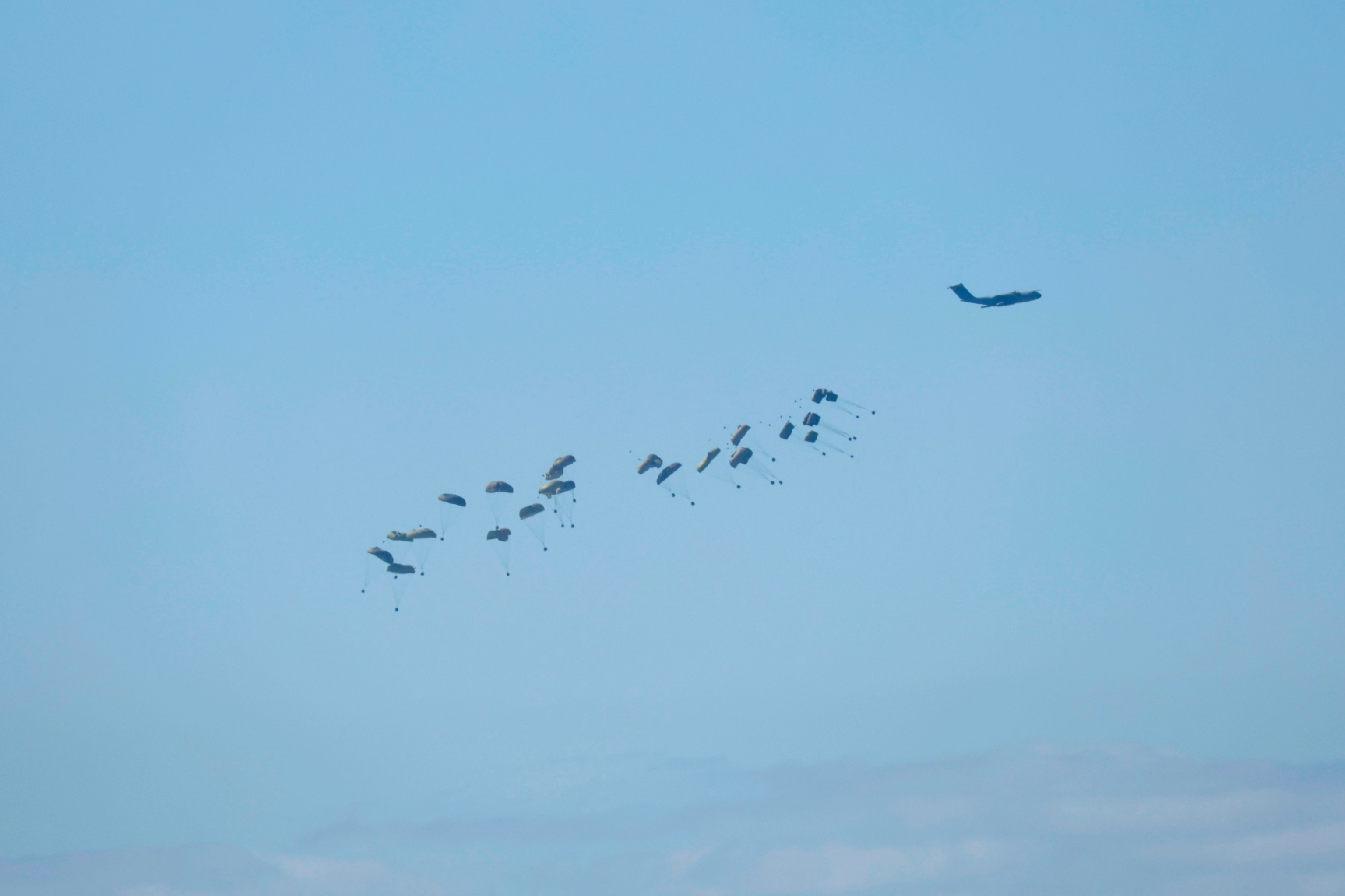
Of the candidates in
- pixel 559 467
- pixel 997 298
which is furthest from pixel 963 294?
pixel 559 467

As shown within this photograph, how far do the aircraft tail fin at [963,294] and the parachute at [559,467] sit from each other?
3413cm

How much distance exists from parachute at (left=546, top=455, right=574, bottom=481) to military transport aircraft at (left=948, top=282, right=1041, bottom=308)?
34149mm

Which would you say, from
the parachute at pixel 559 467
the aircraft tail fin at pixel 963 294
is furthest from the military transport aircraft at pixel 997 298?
the parachute at pixel 559 467

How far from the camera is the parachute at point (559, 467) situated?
6669 centimetres

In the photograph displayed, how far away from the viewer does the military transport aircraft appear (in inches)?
2758

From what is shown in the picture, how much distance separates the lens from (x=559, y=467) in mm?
66938

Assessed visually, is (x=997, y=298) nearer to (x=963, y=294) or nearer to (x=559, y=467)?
(x=963, y=294)

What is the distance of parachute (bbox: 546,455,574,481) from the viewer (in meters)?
66.7

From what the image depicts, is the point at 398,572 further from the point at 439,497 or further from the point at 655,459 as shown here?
the point at 655,459

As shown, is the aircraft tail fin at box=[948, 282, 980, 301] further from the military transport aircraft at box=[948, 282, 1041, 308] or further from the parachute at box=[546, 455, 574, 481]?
the parachute at box=[546, 455, 574, 481]

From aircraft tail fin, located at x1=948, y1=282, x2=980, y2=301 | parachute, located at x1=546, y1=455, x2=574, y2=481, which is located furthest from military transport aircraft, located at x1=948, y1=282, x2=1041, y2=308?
parachute, located at x1=546, y1=455, x2=574, y2=481

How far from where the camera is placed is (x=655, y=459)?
6625cm

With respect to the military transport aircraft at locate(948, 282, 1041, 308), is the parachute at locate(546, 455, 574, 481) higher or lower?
lower

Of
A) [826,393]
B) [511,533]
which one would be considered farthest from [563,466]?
[826,393]
